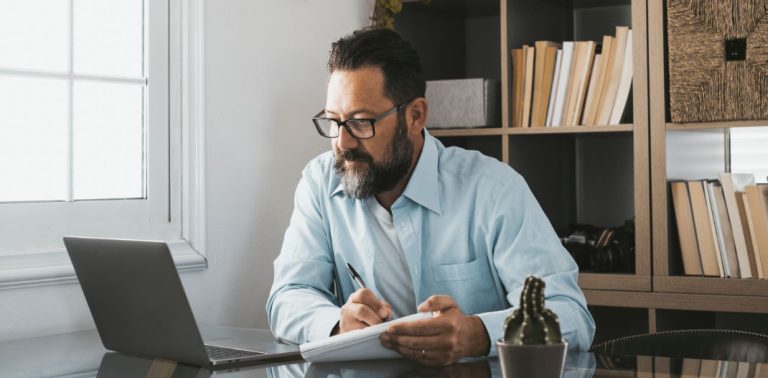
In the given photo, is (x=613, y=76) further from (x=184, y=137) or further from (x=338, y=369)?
(x=338, y=369)

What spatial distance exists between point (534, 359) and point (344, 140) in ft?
3.56

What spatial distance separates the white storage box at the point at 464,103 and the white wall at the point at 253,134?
369mm

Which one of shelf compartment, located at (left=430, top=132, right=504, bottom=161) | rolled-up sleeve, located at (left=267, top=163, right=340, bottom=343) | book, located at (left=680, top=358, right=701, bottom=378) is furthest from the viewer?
shelf compartment, located at (left=430, top=132, right=504, bottom=161)

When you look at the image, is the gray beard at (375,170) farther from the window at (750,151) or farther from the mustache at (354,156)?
the window at (750,151)

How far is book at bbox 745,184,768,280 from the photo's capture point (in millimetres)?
2566

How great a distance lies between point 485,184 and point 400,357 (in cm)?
59

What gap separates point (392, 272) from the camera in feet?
6.94

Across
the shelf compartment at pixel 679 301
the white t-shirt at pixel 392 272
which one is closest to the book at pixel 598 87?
the shelf compartment at pixel 679 301

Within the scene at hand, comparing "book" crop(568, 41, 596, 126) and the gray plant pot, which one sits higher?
"book" crop(568, 41, 596, 126)

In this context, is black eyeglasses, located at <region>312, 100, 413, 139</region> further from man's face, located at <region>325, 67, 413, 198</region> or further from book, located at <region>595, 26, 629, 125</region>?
book, located at <region>595, 26, 629, 125</region>

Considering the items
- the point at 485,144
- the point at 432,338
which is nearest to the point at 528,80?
the point at 485,144

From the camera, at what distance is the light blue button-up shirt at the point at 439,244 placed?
1.92 meters

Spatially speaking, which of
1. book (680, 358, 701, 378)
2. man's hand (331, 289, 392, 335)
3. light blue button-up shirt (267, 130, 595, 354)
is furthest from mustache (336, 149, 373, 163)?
book (680, 358, 701, 378)

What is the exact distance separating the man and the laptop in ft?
0.92
